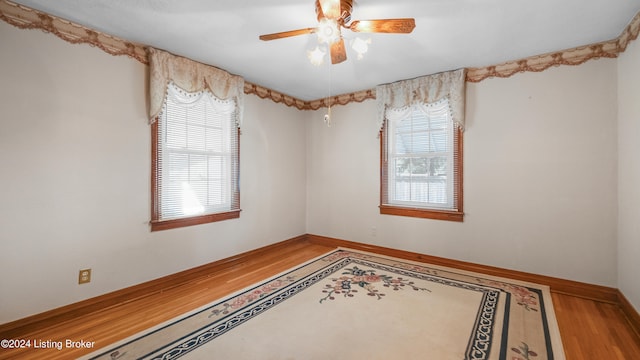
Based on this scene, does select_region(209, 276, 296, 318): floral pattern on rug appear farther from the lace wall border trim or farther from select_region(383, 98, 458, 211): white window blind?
the lace wall border trim

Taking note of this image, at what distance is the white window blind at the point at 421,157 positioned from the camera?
3.57 m

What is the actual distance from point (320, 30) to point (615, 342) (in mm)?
3264

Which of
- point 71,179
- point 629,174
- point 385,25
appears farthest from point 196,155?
point 629,174

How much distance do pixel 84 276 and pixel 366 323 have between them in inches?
102

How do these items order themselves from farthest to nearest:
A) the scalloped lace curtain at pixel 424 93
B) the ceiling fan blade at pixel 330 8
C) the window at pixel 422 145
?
the window at pixel 422 145 < the scalloped lace curtain at pixel 424 93 < the ceiling fan blade at pixel 330 8

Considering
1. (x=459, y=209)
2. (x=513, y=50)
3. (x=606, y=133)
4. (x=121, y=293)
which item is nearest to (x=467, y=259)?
(x=459, y=209)

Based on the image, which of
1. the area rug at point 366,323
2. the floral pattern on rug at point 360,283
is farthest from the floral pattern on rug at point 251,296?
the floral pattern on rug at point 360,283

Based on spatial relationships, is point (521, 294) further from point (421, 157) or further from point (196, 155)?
point (196, 155)

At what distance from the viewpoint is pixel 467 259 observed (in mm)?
3410

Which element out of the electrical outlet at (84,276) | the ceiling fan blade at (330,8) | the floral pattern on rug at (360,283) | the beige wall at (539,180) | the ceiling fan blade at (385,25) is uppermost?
the ceiling fan blade at (330,8)

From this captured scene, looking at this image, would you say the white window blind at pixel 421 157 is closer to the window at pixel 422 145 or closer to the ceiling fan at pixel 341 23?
the window at pixel 422 145

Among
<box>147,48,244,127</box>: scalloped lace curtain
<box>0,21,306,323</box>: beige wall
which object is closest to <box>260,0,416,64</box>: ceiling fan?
<box>147,48,244,127</box>: scalloped lace curtain

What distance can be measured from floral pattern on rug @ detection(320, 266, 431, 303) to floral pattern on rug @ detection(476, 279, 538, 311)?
816mm

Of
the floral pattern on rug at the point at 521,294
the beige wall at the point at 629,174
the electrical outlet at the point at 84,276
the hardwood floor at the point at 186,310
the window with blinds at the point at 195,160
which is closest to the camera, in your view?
the hardwood floor at the point at 186,310
